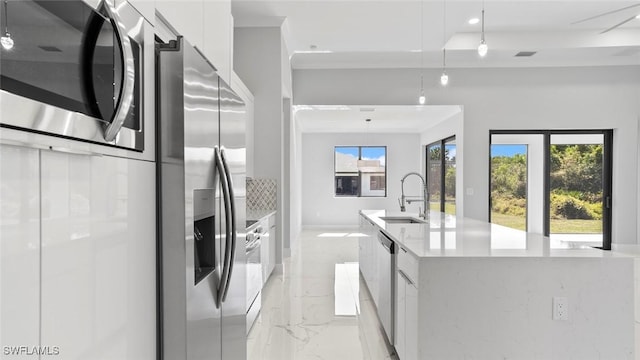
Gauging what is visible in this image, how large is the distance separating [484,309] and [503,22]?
4.35m

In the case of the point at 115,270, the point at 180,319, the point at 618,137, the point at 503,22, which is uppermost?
the point at 503,22

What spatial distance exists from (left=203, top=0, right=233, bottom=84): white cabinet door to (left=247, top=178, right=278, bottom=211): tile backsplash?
8.13 feet

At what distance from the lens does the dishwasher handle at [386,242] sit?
260cm

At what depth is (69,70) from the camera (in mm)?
793

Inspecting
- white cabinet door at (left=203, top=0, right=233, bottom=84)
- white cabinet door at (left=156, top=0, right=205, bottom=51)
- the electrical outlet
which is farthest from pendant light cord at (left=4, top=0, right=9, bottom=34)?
the electrical outlet

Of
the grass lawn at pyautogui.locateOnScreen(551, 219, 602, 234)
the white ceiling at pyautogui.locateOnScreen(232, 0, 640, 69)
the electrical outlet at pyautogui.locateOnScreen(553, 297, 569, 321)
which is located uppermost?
the white ceiling at pyautogui.locateOnScreen(232, 0, 640, 69)

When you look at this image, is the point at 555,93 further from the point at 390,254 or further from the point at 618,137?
the point at 390,254

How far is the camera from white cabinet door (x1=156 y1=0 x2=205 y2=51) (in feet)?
4.91

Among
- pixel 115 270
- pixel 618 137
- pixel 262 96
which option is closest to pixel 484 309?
pixel 115 270

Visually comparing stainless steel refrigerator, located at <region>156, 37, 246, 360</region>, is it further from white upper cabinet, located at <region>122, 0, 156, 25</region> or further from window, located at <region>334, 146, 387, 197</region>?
window, located at <region>334, 146, 387, 197</region>

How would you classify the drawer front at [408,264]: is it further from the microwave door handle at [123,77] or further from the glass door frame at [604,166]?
the glass door frame at [604,166]

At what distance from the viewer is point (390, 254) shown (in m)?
2.61

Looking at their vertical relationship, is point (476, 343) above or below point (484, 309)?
below

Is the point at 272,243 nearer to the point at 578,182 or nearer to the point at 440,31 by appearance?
the point at 440,31
